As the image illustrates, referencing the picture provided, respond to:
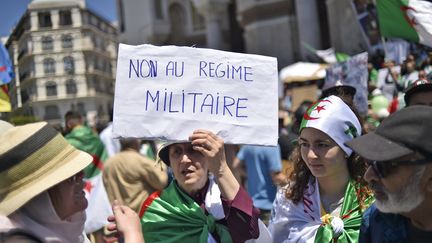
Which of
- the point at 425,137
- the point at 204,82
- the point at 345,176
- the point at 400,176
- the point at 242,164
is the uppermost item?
the point at 204,82

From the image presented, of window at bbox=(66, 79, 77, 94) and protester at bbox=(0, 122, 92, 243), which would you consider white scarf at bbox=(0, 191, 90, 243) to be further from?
window at bbox=(66, 79, 77, 94)

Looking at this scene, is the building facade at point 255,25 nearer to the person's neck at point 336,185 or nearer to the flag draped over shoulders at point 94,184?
the flag draped over shoulders at point 94,184

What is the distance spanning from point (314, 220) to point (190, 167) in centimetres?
70

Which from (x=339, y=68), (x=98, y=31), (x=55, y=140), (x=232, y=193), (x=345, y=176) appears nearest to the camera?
(x=55, y=140)

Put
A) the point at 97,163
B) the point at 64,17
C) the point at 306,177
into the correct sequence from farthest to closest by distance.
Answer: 1. the point at 64,17
2. the point at 97,163
3. the point at 306,177

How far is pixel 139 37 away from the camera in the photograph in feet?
116

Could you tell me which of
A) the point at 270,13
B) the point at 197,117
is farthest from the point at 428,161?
the point at 270,13

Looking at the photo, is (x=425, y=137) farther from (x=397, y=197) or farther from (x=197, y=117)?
(x=197, y=117)

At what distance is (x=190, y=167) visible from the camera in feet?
8.81

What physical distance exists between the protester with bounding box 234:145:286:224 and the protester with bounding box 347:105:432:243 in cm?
317

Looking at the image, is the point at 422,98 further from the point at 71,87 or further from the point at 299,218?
the point at 71,87

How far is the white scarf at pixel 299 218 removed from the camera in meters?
2.63

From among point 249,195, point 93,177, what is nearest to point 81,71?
point 93,177

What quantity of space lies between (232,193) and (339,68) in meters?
4.07
